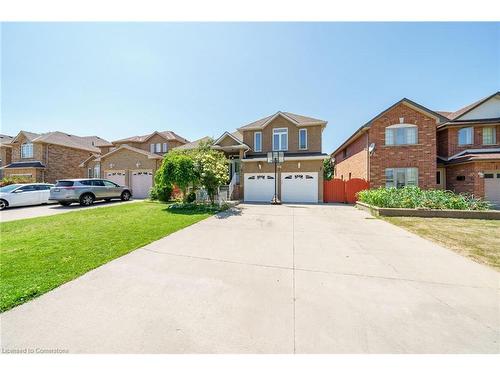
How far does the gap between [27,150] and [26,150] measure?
0.64 ft

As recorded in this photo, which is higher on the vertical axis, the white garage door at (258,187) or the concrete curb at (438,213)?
the white garage door at (258,187)

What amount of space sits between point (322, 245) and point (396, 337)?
3.28 m

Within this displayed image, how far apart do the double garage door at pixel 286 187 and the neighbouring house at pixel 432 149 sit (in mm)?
3962

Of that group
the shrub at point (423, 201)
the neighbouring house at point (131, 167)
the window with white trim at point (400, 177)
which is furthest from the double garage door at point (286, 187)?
the neighbouring house at point (131, 167)

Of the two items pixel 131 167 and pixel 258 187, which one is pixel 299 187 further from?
pixel 131 167

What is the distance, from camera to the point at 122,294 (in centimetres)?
307

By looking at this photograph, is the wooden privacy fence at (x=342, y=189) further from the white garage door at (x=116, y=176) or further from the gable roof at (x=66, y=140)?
the gable roof at (x=66, y=140)

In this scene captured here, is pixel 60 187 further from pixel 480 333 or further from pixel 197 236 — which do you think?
pixel 480 333

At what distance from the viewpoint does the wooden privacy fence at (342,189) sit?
1481cm

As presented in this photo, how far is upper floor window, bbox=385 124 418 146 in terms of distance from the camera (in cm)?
1417

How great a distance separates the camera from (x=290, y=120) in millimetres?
17312

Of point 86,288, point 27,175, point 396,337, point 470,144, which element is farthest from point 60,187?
point 470,144

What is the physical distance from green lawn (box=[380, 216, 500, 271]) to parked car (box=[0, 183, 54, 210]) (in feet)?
67.8

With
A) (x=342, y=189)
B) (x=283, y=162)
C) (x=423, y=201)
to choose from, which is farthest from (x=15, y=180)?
(x=423, y=201)
